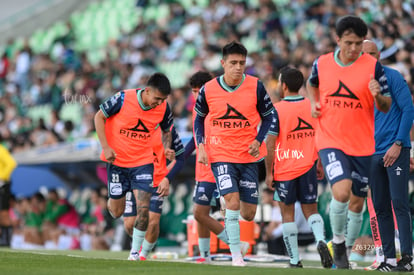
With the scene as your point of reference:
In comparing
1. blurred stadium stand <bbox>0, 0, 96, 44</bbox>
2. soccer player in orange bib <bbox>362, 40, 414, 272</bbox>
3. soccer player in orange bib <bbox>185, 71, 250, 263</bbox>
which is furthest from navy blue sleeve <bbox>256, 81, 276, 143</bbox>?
blurred stadium stand <bbox>0, 0, 96, 44</bbox>

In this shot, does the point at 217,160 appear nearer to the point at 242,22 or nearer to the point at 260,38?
the point at 260,38

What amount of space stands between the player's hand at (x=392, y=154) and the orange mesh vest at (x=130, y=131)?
318 cm

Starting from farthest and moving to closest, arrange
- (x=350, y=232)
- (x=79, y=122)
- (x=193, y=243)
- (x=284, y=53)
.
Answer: (x=79, y=122), (x=284, y=53), (x=193, y=243), (x=350, y=232)

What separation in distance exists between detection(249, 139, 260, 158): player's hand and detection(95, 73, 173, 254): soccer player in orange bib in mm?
1474

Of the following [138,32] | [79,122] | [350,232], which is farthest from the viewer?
[138,32]

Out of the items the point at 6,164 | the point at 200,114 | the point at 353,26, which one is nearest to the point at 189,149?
the point at 200,114

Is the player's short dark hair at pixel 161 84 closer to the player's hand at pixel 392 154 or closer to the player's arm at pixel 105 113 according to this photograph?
the player's arm at pixel 105 113

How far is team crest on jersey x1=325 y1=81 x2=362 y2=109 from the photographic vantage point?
8.20 metres

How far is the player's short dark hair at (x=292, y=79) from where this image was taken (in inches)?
391

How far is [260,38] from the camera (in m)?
Result: 22.7

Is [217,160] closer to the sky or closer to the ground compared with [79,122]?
closer to the ground

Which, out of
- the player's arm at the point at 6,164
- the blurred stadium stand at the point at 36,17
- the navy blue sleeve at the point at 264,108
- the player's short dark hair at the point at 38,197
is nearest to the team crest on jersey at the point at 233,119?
the navy blue sleeve at the point at 264,108

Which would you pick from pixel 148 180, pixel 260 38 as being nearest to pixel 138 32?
pixel 260 38

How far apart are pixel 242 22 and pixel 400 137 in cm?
1600
